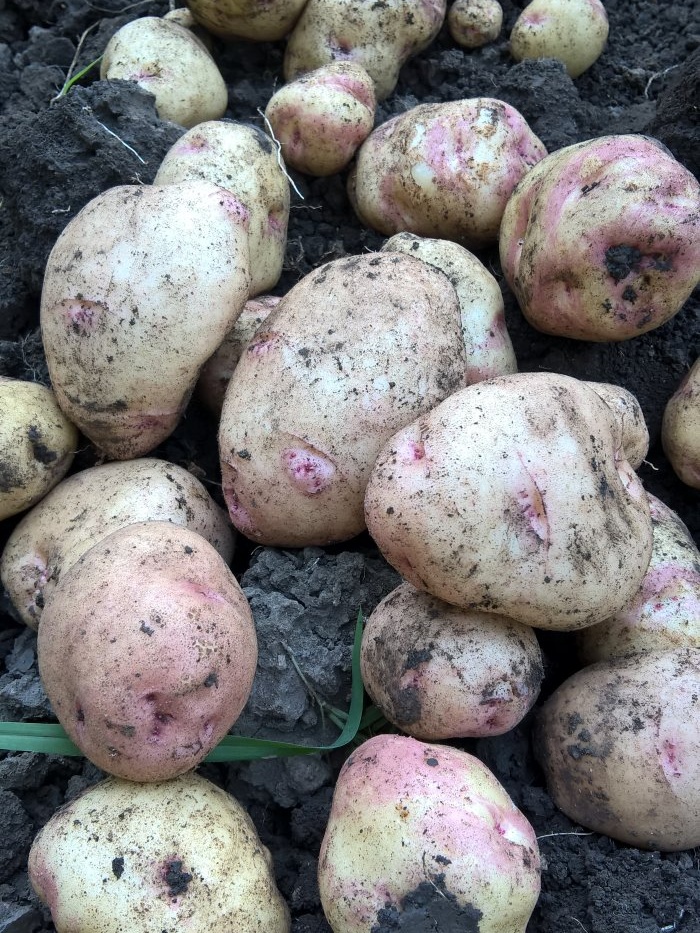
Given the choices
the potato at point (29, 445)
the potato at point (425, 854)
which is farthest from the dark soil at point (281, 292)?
the potato at point (29, 445)

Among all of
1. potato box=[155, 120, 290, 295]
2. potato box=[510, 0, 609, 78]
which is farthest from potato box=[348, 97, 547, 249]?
potato box=[510, 0, 609, 78]

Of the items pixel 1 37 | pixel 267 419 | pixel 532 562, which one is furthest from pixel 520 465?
pixel 1 37

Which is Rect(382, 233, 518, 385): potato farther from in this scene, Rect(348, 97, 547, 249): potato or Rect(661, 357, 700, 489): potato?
Rect(661, 357, 700, 489): potato

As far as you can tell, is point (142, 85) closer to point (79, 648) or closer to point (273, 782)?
point (79, 648)

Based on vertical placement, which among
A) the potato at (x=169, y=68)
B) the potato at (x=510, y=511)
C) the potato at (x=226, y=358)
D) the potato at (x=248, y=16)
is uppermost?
the potato at (x=248, y=16)

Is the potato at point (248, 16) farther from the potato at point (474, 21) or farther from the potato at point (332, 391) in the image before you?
the potato at point (332, 391)

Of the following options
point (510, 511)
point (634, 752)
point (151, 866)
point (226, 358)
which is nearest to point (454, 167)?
point (226, 358)
